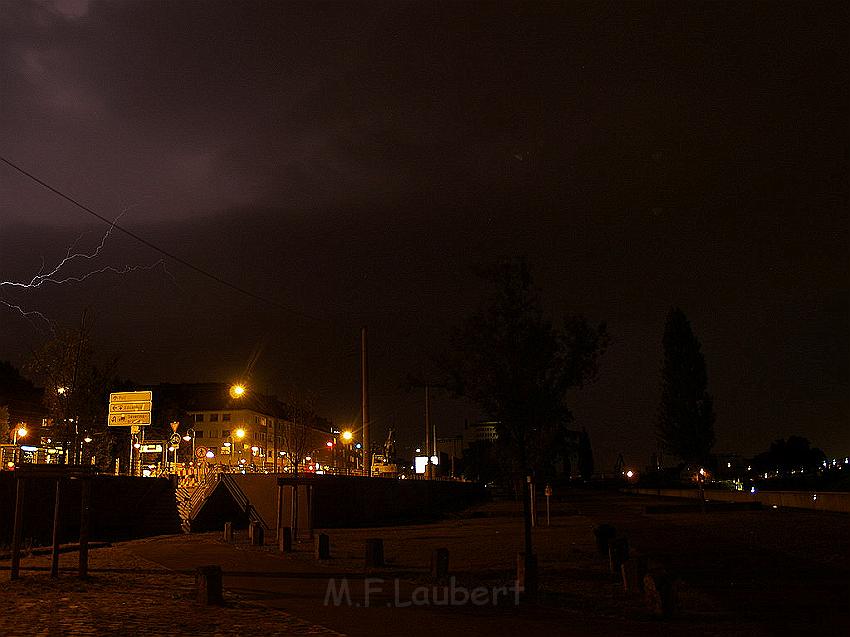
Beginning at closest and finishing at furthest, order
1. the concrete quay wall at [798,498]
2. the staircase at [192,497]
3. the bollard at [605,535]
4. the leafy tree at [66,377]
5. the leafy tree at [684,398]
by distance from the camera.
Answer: the bollard at [605,535] < the staircase at [192,497] < the concrete quay wall at [798,498] < the leafy tree at [66,377] < the leafy tree at [684,398]

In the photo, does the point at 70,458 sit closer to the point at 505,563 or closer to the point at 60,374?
the point at 60,374

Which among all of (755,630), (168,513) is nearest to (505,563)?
(755,630)

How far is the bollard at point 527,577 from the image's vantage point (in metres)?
14.3

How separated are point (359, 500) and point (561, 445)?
25.4m

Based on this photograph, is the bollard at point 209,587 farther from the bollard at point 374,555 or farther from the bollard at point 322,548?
the bollard at point 322,548

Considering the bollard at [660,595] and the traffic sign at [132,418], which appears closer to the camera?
the bollard at [660,595]

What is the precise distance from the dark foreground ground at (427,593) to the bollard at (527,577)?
0.26m

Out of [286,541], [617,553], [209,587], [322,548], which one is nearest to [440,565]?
[617,553]

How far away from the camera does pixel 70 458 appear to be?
57.2 m

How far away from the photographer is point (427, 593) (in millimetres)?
14883

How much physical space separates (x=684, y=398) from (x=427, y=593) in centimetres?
7997

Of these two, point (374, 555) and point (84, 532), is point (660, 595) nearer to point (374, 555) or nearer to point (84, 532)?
point (374, 555)

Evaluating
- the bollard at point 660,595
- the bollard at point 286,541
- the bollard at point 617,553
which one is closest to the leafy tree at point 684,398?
the bollard at point 286,541

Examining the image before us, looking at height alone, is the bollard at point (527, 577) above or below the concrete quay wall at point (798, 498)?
below
